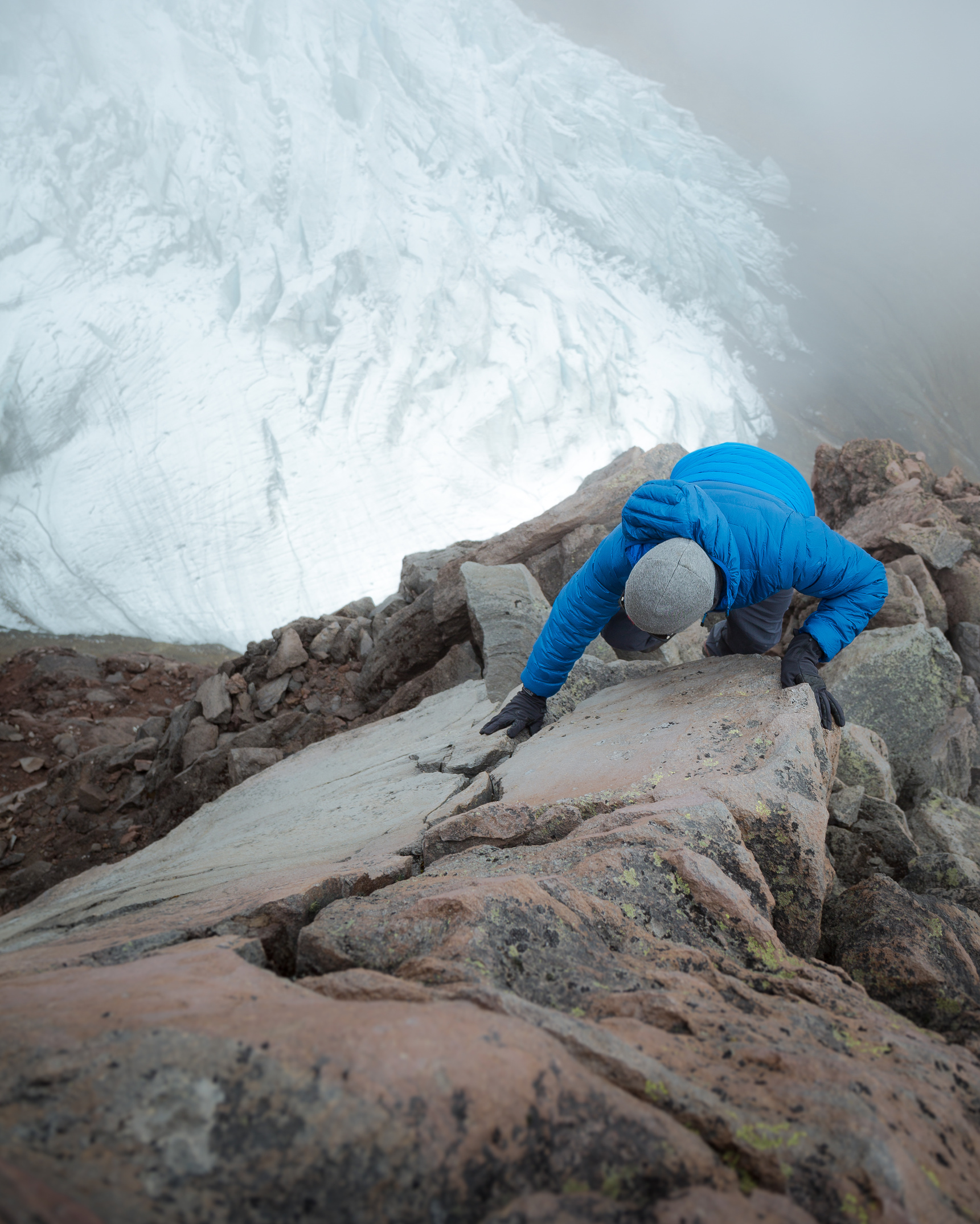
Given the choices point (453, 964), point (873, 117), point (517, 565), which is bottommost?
point (517, 565)

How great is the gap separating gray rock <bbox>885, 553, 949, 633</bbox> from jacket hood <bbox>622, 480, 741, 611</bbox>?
12.5 ft

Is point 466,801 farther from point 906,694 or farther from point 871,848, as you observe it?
point 906,694

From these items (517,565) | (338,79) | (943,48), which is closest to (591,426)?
(338,79)

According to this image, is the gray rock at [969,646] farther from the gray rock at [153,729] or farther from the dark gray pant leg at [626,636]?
the gray rock at [153,729]

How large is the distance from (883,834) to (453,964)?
276 centimetres

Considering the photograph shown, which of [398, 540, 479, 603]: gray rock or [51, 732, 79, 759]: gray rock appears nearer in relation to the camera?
[398, 540, 479, 603]: gray rock

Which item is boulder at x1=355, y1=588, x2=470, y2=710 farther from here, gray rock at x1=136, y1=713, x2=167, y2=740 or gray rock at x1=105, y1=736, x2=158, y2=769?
gray rock at x1=136, y1=713, x2=167, y2=740

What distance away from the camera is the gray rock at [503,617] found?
4879mm

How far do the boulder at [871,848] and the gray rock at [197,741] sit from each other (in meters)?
5.25

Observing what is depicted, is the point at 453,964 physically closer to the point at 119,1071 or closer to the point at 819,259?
the point at 119,1071

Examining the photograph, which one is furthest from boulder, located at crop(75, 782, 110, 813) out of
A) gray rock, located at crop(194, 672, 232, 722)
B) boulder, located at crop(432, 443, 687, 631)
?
boulder, located at crop(432, 443, 687, 631)

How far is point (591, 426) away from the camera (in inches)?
605

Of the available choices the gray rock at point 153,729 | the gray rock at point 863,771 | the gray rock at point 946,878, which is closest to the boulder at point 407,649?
the gray rock at point 153,729

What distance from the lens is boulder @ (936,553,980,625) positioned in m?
5.77
